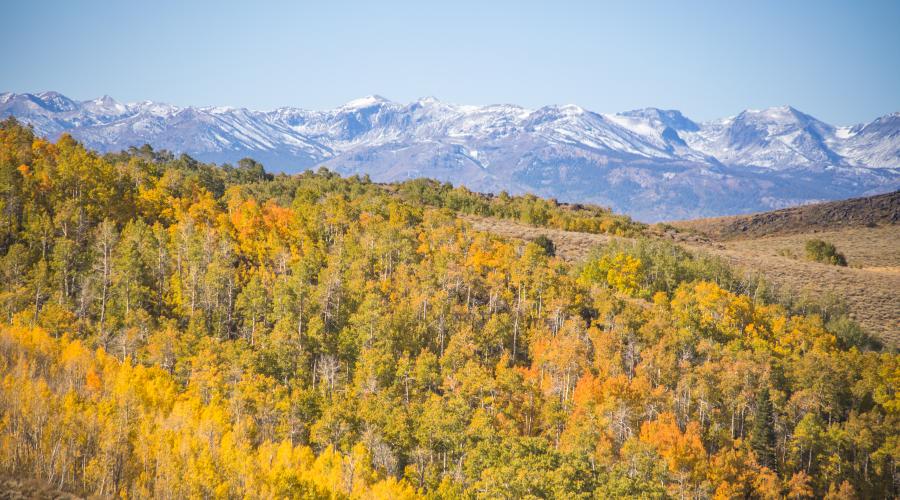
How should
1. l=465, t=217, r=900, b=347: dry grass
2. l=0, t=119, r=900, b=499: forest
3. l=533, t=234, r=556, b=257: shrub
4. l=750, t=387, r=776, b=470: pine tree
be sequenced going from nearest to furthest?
l=0, t=119, r=900, b=499: forest
l=750, t=387, r=776, b=470: pine tree
l=465, t=217, r=900, b=347: dry grass
l=533, t=234, r=556, b=257: shrub

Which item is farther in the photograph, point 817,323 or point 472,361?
point 817,323

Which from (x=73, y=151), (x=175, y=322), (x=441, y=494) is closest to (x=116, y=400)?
(x=175, y=322)

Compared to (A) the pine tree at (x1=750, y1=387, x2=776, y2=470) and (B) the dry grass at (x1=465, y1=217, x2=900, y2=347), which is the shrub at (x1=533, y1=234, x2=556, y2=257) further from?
(A) the pine tree at (x1=750, y1=387, x2=776, y2=470)


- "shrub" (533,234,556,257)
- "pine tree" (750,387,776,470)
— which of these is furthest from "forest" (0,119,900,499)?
"shrub" (533,234,556,257)

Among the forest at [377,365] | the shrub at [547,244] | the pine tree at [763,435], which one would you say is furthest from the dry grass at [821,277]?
the pine tree at [763,435]

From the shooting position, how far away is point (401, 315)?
110m

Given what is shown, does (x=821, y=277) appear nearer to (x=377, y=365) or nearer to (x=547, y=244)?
A: (x=547, y=244)

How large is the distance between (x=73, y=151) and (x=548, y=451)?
4527 inches

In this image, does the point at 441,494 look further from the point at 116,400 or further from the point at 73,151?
the point at 73,151

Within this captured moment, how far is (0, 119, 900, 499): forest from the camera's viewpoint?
77.6 meters

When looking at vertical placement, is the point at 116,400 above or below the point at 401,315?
below

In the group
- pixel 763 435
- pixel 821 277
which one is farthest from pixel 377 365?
pixel 821 277

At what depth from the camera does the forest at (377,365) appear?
7762cm

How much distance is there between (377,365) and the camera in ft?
327
